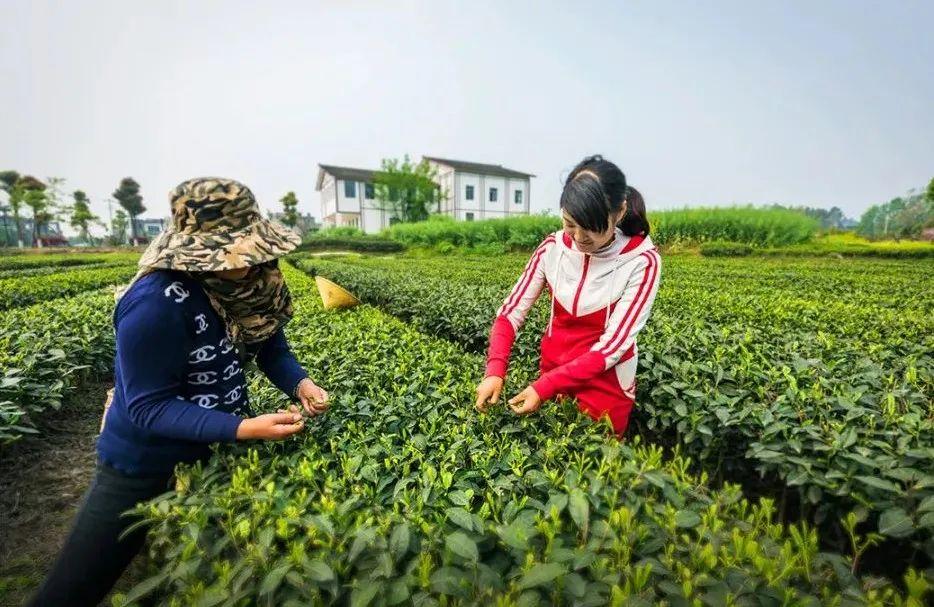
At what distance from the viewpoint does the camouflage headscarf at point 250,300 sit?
1545 mm

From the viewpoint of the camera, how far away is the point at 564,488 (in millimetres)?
1360

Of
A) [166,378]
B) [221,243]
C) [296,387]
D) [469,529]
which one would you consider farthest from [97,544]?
[469,529]

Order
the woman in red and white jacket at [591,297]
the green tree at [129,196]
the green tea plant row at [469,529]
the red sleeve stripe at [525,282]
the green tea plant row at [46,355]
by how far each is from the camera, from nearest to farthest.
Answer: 1. the green tea plant row at [469,529]
2. the woman in red and white jacket at [591,297]
3. the red sleeve stripe at [525,282]
4. the green tea plant row at [46,355]
5. the green tree at [129,196]

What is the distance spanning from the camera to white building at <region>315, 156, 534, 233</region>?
145 ft

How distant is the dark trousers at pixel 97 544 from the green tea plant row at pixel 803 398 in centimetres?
213

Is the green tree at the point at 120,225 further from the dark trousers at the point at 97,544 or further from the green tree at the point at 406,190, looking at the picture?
the dark trousers at the point at 97,544

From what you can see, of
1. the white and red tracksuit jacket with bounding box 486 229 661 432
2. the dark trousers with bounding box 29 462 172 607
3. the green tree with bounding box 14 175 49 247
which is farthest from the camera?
the green tree with bounding box 14 175 49 247

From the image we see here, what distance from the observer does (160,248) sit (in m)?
1.45

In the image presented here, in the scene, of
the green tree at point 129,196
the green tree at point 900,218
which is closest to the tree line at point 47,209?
the green tree at point 129,196

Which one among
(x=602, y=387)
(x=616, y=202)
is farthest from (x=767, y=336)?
(x=616, y=202)

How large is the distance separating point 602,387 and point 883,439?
1.14 meters

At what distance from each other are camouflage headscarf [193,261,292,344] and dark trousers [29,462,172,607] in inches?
23.1

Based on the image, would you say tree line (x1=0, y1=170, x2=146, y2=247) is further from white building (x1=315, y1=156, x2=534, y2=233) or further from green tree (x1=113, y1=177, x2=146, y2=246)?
white building (x1=315, y1=156, x2=534, y2=233)

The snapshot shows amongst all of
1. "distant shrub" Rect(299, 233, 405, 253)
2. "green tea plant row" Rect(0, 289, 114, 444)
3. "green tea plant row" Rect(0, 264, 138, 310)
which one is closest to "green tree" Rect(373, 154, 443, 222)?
"distant shrub" Rect(299, 233, 405, 253)
